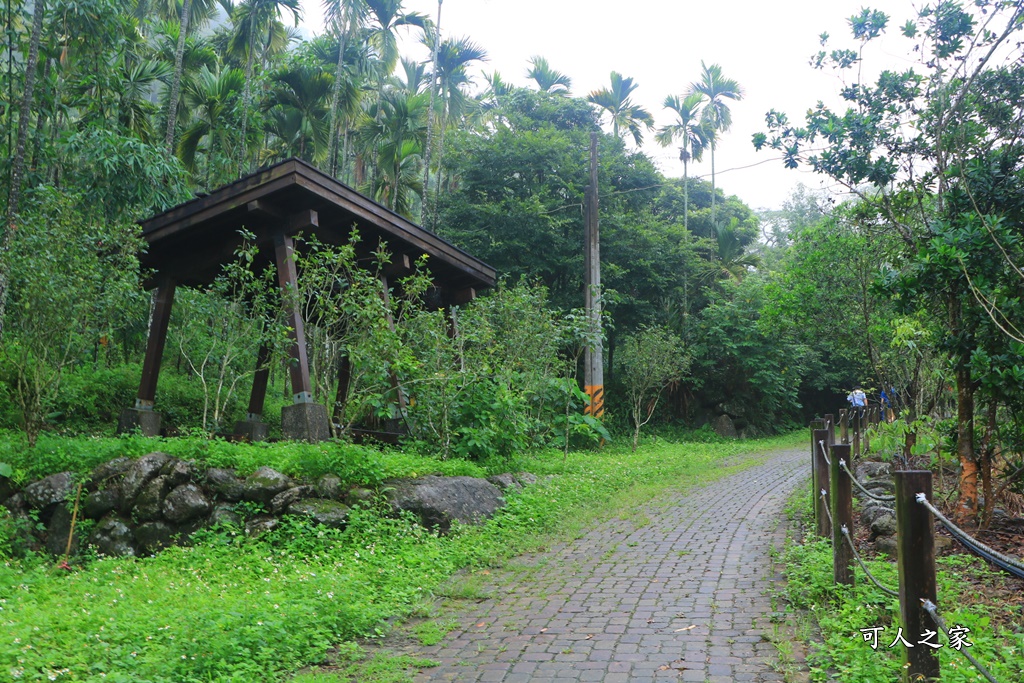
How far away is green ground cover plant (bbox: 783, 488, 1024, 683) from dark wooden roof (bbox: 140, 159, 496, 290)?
6909mm

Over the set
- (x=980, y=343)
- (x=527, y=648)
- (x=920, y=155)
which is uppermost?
(x=920, y=155)

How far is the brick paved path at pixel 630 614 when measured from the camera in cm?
435

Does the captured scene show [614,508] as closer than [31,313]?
No

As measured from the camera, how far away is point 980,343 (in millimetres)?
6961

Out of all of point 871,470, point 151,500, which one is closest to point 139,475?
point 151,500

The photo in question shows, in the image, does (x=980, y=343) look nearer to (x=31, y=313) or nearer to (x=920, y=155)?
(x=920, y=155)

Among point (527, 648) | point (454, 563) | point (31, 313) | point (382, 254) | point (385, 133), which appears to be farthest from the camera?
point (385, 133)

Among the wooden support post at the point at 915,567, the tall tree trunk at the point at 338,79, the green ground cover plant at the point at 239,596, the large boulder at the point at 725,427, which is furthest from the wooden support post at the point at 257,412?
the large boulder at the point at 725,427

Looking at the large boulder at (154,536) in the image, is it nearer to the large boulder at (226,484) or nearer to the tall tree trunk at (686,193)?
the large boulder at (226,484)

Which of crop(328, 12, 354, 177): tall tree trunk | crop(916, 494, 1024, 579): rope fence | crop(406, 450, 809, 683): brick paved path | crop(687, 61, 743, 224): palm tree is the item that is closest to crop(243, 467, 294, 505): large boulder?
crop(406, 450, 809, 683): brick paved path

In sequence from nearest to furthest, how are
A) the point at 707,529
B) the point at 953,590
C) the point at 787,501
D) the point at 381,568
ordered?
1. the point at 953,590
2. the point at 381,568
3. the point at 707,529
4. the point at 787,501

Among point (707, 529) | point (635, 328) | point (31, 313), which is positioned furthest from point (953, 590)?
point (635, 328)

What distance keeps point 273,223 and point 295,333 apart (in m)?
1.65

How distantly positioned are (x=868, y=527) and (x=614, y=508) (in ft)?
11.7
